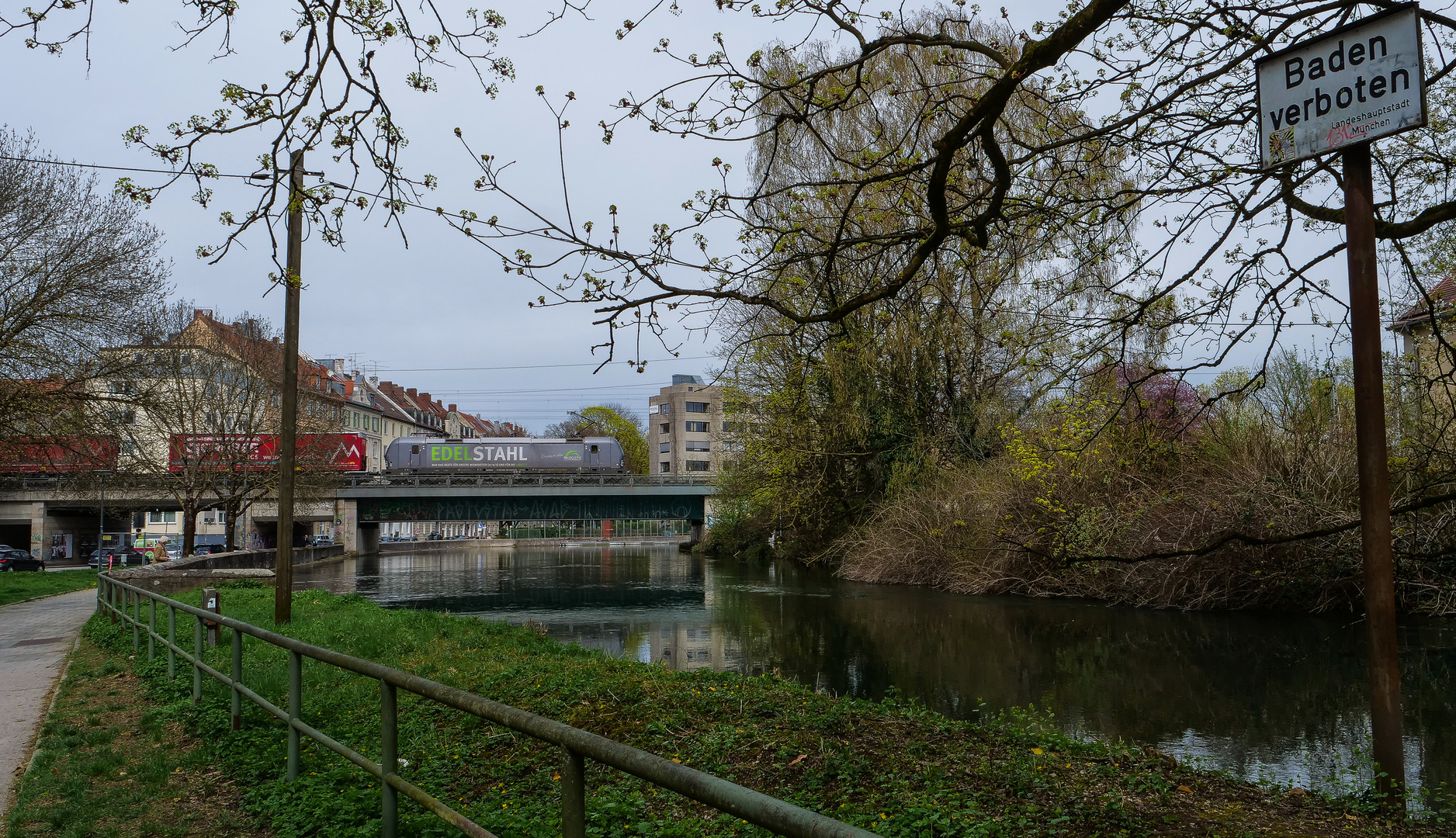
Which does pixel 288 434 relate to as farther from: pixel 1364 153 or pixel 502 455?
pixel 502 455

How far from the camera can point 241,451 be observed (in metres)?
38.7

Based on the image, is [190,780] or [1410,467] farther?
[1410,467]

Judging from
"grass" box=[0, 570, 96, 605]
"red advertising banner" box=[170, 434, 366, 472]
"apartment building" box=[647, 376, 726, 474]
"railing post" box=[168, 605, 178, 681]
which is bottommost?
"grass" box=[0, 570, 96, 605]

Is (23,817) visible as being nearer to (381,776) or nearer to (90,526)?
(381,776)

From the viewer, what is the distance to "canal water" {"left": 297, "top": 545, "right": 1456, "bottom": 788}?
10477 mm

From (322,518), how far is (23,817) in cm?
7789

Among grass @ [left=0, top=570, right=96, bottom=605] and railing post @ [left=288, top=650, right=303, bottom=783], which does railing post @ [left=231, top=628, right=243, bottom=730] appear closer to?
railing post @ [left=288, top=650, right=303, bottom=783]

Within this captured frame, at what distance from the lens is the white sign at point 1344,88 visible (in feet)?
17.4

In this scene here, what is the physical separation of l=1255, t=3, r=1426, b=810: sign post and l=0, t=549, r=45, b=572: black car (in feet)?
194

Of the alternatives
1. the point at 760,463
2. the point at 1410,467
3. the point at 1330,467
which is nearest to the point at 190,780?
the point at 1410,467

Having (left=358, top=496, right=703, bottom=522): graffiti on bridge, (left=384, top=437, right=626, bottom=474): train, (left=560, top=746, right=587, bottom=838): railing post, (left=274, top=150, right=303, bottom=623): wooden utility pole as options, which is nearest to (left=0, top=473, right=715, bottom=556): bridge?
(left=358, top=496, right=703, bottom=522): graffiti on bridge

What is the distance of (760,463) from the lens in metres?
30.9

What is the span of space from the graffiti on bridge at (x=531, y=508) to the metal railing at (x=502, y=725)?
49970 millimetres

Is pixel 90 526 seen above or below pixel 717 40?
below
